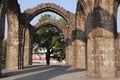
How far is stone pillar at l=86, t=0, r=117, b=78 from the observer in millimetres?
13750

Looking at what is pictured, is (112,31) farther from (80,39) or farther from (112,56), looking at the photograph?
(80,39)

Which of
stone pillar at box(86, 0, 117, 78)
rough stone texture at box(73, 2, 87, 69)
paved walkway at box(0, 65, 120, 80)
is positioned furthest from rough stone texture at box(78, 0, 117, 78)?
rough stone texture at box(73, 2, 87, 69)

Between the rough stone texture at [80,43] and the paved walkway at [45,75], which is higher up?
the rough stone texture at [80,43]

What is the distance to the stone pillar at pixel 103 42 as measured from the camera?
45.1ft

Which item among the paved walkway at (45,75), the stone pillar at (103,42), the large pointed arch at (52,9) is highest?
the large pointed arch at (52,9)

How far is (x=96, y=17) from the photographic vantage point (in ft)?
46.3

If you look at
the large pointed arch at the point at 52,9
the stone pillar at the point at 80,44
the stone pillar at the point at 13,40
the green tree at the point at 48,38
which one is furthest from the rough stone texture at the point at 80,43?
the green tree at the point at 48,38

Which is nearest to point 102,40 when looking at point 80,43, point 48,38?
point 80,43

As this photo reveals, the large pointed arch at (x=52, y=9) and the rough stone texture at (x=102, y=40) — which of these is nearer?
the rough stone texture at (x=102, y=40)

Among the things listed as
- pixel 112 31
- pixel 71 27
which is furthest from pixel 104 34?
pixel 71 27

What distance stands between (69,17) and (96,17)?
1299 cm

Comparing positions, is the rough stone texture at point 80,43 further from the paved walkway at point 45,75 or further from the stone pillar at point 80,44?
the paved walkway at point 45,75

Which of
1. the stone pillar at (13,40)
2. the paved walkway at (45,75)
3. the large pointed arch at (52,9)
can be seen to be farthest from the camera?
the large pointed arch at (52,9)

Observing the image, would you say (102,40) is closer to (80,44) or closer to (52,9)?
(80,44)
